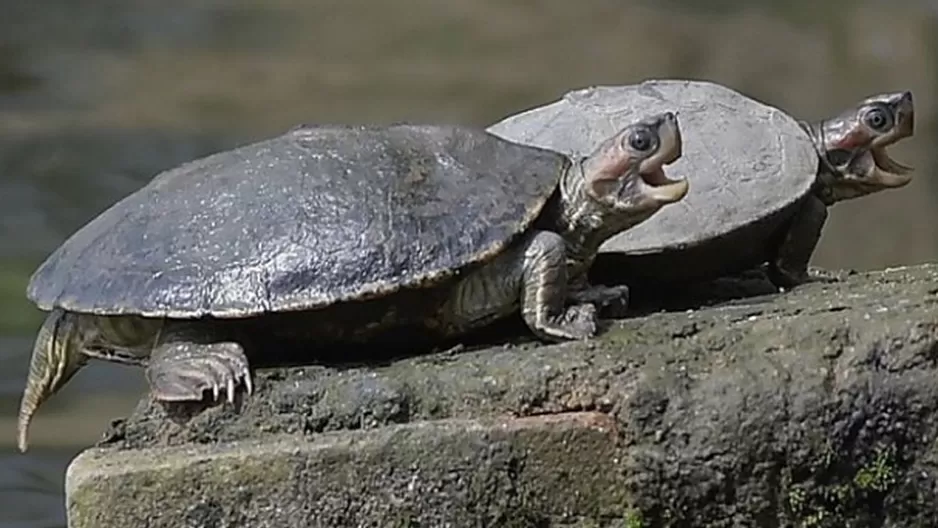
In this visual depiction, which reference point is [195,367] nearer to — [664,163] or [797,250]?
[664,163]

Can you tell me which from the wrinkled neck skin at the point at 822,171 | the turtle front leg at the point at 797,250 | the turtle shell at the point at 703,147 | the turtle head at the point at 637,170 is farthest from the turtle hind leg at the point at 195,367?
the wrinkled neck skin at the point at 822,171

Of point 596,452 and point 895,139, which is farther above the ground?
point 895,139

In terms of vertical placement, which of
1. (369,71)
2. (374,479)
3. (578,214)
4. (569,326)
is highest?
(578,214)


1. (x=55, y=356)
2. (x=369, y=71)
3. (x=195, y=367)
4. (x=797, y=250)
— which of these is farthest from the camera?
(x=369, y=71)

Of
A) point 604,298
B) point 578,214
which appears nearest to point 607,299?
point 604,298

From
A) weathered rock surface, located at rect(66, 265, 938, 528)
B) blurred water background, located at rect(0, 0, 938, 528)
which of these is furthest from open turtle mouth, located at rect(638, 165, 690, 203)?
blurred water background, located at rect(0, 0, 938, 528)

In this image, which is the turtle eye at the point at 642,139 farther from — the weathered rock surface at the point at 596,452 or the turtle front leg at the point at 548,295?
the weathered rock surface at the point at 596,452
